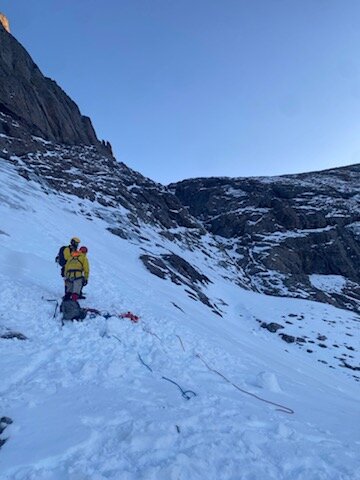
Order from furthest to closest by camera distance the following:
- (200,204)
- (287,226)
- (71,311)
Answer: (200,204) < (287,226) < (71,311)

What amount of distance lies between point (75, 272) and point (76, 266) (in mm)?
175

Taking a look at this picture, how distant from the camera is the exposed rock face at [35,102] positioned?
49812 millimetres

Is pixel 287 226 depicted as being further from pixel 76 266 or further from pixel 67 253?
pixel 76 266

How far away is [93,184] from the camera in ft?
142

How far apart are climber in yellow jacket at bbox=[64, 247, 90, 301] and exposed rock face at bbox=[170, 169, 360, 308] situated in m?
32.6

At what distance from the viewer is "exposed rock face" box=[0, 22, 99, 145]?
163 feet

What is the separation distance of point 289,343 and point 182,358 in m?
16.6

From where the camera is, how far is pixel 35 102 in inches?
2127

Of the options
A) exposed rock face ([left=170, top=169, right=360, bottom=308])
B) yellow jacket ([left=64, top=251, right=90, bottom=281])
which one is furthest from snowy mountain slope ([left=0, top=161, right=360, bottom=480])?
exposed rock face ([left=170, top=169, right=360, bottom=308])

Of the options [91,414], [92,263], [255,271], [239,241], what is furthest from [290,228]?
[91,414]

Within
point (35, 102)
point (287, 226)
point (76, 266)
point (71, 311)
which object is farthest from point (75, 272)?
point (35, 102)

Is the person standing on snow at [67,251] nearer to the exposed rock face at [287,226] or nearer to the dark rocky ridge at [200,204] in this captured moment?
the dark rocky ridge at [200,204]

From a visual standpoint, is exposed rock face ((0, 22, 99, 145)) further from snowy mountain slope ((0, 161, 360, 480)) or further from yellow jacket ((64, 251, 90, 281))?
snowy mountain slope ((0, 161, 360, 480))

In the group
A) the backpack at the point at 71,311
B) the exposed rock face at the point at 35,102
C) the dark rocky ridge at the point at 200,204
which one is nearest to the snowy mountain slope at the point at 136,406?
the backpack at the point at 71,311
